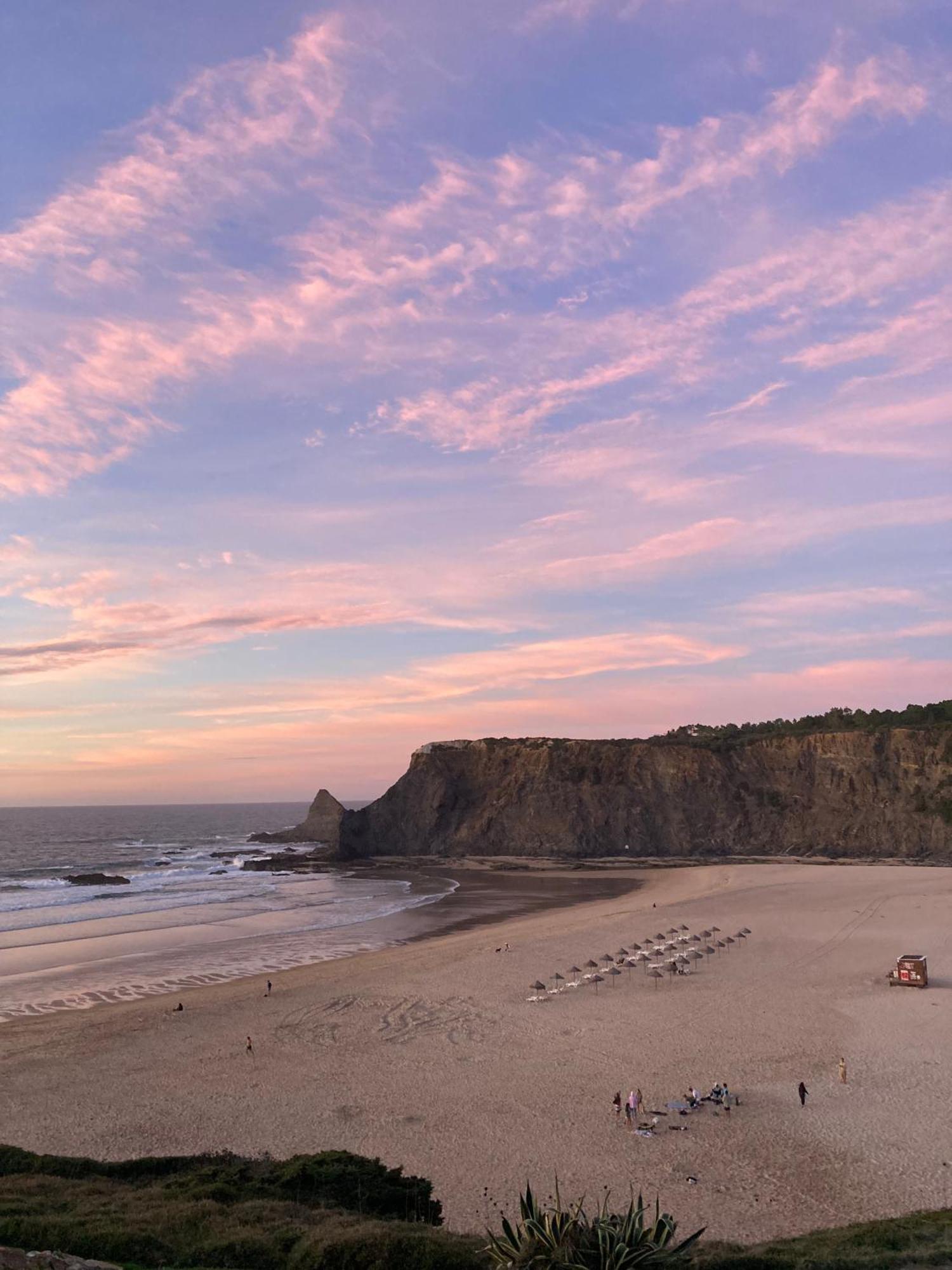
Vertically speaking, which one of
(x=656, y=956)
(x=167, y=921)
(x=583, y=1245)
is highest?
(x=583, y=1245)

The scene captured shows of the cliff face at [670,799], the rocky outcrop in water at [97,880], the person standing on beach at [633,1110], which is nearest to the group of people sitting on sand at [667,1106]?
the person standing on beach at [633,1110]

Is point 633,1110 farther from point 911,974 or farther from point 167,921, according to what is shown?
point 167,921

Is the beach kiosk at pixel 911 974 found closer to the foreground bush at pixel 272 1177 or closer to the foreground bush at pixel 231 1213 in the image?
the foreground bush at pixel 272 1177

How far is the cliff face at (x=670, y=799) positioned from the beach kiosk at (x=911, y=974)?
4816 cm

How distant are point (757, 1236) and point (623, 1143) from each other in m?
3.87

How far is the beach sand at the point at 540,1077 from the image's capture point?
15039mm

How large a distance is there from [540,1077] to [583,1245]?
1311 cm

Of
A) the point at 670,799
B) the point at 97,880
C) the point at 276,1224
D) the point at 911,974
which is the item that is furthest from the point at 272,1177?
the point at 670,799

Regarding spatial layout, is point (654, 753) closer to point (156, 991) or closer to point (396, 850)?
point (396, 850)

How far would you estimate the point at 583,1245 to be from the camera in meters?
7.91

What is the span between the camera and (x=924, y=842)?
70688mm

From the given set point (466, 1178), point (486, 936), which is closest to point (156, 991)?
point (486, 936)

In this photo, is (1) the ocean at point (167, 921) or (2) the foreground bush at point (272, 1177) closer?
(2) the foreground bush at point (272, 1177)

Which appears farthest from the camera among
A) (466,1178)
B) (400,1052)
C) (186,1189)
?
(400,1052)
